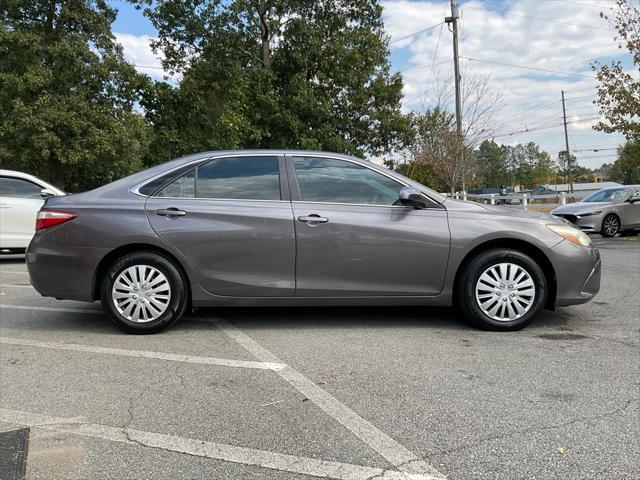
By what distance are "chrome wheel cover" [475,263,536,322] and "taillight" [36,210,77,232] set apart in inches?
146

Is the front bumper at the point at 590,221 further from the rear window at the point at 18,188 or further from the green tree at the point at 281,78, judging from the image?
the rear window at the point at 18,188

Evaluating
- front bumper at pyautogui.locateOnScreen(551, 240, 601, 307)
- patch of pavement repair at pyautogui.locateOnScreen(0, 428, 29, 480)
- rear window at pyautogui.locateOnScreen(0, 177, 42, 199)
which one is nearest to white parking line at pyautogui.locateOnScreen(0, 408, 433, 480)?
patch of pavement repair at pyautogui.locateOnScreen(0, 428, 29, 480)

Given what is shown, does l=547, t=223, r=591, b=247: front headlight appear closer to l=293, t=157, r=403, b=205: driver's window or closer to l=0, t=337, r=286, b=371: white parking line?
l=293, t=157, r=403, b=205: driver's window

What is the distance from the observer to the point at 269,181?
4.84 meters

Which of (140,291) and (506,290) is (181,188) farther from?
(506,290)

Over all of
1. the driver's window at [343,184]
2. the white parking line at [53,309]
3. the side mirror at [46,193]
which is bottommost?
the white parking line at [53,309]

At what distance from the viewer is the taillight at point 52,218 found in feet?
15.3

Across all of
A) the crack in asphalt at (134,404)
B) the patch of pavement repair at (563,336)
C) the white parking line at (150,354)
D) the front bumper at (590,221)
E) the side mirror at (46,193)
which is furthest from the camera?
the front bumper at (590,221)

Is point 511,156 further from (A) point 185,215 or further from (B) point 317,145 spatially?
(A) point 185,215

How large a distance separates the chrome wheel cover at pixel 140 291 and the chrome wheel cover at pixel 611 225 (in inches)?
510

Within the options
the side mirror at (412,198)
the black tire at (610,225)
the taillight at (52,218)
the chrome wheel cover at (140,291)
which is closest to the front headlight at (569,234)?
the side mirror at (412,198)

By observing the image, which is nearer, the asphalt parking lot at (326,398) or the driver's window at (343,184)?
the asphalt parking lot at (326,398)

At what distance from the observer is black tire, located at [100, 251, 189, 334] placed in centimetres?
464

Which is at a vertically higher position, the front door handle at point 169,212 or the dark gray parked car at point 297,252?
the front door handle at point 169,212
